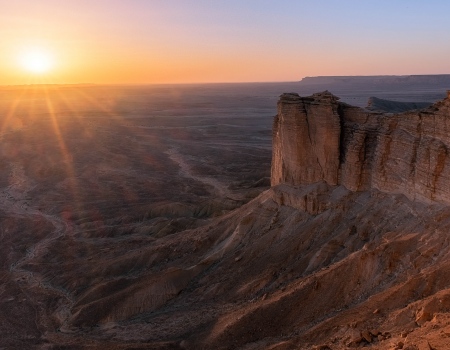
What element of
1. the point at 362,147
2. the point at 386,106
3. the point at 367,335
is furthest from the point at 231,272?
the point at 386,106

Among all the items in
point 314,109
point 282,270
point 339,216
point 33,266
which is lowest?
point 33,266

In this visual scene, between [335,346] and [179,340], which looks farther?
[179,340]

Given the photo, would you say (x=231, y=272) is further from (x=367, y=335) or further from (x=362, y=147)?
(x=367, y=335)

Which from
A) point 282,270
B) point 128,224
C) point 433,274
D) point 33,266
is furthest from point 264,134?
point 433,274

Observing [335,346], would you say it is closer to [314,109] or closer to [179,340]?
[179,340]

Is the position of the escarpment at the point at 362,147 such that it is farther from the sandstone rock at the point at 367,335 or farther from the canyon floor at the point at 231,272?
the sandstone rock at the point at 367,335

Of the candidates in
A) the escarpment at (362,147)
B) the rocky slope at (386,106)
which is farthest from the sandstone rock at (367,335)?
the rocky slope at (386,106)

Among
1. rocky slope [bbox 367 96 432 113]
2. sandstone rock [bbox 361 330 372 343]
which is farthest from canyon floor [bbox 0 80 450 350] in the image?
rocky slope [bbox 367 96 432 113]

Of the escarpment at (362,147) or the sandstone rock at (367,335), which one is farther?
the escarpment at (362,147)
